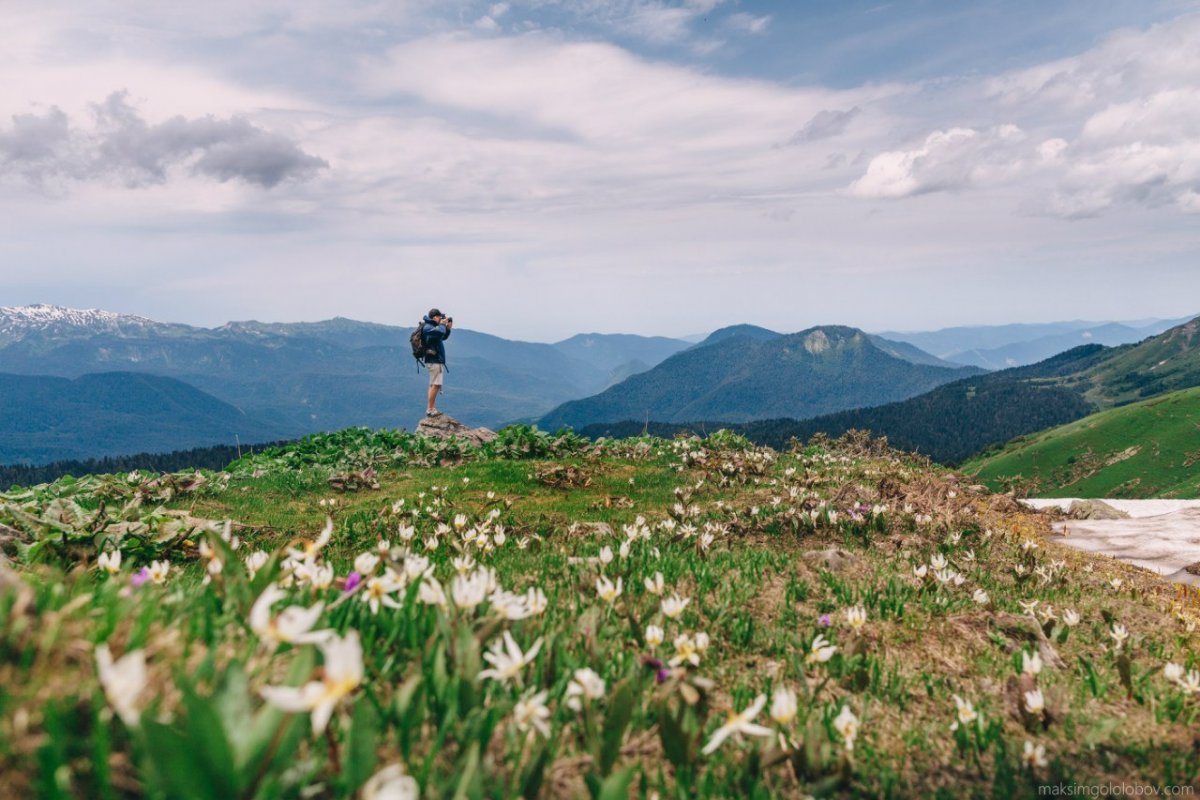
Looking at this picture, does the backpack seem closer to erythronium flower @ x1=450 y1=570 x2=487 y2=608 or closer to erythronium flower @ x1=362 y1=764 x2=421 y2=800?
erythronium flower @ x1=450 y1=570 x2=487 y2=608

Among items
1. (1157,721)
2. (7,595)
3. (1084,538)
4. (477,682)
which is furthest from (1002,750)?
(1084,538)

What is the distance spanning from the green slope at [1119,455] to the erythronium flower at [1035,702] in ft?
385

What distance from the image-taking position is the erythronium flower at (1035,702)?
3748mm

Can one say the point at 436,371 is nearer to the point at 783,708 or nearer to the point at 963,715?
the point at 963,715

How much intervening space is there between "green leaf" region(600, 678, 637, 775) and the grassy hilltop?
1 centimetres

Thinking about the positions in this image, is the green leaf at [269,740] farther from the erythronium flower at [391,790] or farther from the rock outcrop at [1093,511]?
the rock outcrop at [1093,511]

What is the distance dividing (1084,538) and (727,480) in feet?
22.3

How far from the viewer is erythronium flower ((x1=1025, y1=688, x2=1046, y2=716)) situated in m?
3.75

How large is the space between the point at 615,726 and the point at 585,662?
96cm

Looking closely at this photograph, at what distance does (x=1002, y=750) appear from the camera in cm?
360

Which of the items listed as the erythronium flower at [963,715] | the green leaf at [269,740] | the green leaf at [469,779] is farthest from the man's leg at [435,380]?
the green leaf at [269,740]

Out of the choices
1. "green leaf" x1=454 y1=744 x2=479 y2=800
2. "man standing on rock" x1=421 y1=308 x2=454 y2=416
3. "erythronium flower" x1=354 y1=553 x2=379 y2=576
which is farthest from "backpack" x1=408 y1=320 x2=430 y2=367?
"green leaf" x1=454 y1=744 x2=479 y2=800

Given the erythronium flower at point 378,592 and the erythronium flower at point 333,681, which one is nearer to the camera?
the erythronium flower at point 333,681

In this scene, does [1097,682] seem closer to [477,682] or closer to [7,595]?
[477,682]
